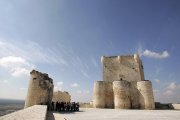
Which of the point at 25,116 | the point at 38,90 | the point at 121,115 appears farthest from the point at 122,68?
the point at 25,116

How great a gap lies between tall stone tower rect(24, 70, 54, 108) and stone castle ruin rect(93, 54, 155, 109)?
986 cm

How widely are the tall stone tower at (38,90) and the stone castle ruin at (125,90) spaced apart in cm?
986

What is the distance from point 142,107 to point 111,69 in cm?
829

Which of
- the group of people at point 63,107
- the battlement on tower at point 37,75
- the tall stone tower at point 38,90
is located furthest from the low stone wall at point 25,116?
the group of people at point 63,107

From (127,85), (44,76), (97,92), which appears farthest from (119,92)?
(44,76)

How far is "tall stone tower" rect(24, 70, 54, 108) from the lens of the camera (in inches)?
536

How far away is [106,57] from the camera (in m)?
28.1

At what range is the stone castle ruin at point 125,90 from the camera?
69.7 feet

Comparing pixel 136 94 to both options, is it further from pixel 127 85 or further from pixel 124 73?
pixel 124 73

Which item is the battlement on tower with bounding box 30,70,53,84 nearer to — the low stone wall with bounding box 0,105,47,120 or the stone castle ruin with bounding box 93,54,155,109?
the low stone wall with bounding box 0,105,47,120

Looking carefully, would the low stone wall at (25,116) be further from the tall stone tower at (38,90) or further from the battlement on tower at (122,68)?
the battlement on tower at (122,68)

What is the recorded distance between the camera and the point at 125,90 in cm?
2147

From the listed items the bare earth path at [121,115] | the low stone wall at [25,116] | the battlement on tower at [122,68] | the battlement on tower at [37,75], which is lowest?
the bare earth path at [121,115]

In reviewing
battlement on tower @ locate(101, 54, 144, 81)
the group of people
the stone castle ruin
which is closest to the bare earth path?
the group of people
